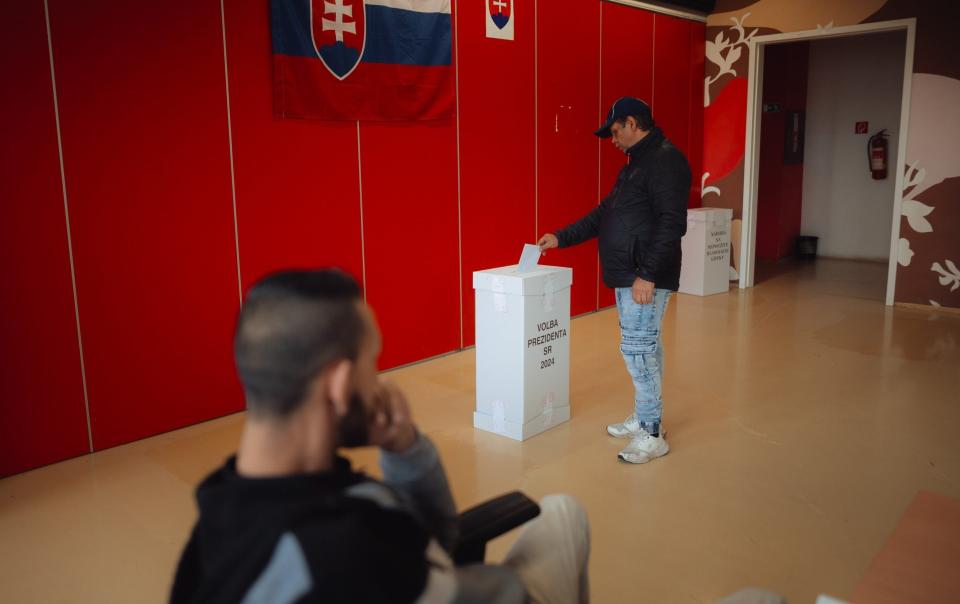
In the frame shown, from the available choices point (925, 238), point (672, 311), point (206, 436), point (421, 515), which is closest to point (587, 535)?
point (421, 515)

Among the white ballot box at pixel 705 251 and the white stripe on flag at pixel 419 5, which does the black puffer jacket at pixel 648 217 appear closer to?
the white stripe on flag at pixel 419 5

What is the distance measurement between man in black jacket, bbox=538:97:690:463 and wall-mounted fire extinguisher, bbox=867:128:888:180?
271 inches

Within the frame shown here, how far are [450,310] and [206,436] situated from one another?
1970mm

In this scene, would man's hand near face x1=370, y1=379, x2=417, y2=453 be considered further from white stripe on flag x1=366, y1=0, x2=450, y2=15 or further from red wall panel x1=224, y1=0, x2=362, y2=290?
white stripe on flag x1=366, y1=0, x2=450, y2=15

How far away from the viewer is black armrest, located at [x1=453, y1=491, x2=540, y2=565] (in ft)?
5.01

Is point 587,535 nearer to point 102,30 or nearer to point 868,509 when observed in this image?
point 868,509

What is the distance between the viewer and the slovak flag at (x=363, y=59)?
13.5 feet

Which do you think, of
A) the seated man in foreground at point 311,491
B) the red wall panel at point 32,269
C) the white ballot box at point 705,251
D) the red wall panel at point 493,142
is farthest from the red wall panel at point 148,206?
the white ballot box at point 705,251

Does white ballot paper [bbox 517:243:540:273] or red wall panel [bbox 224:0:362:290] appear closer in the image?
white ballot paper [bbox 517:243:540:273]

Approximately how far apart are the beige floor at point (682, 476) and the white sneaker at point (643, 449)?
0.20ft

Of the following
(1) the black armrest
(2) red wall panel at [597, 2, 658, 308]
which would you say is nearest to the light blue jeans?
(1) the black armrest

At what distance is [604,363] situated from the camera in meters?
5.00

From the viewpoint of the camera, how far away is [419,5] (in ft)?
15.4

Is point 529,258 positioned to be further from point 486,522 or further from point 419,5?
point 486,522
